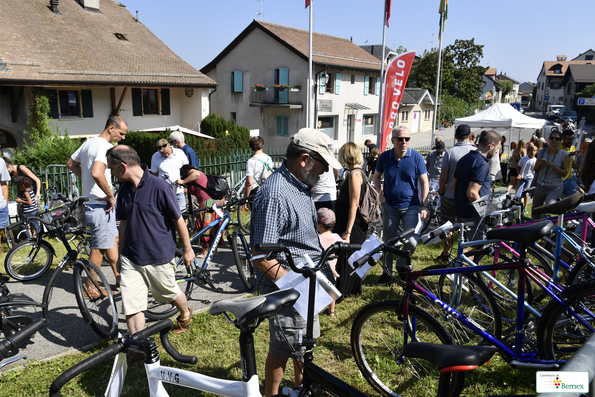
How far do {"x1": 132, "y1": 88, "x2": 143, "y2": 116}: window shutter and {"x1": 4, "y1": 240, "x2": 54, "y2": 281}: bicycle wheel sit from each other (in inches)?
712

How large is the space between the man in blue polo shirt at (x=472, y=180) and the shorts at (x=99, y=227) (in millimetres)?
4049

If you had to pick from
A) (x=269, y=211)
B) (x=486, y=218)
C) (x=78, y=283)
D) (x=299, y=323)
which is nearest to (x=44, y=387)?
(x=78, y=283)

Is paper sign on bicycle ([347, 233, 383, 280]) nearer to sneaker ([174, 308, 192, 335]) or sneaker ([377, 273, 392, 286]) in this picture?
sneaker ([174, 308, 192, 335])

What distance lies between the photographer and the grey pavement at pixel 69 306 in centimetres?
398

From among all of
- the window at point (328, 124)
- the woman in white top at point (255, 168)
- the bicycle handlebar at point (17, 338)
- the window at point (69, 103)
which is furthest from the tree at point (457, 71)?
the bicycle handlebar at point (17, 338)

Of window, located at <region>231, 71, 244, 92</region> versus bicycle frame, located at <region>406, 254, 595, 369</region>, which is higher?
window, located at <region>231, 71, 244, 92</region>

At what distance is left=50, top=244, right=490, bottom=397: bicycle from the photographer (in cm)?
179

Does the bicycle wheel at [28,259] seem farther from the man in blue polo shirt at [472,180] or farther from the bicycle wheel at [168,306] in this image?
the man in blue polo shirt at [472,180]

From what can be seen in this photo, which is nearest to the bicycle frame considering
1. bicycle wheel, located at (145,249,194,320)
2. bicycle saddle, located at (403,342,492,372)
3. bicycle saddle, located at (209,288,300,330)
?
bicycle saddle, located at (403,342,492,372)

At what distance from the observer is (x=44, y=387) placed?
3361mm

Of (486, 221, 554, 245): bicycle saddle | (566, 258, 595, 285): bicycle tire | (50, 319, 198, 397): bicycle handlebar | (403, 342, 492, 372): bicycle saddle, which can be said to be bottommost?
(566, 258, 595, 285): bicycle tire

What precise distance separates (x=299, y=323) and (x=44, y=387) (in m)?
2.29

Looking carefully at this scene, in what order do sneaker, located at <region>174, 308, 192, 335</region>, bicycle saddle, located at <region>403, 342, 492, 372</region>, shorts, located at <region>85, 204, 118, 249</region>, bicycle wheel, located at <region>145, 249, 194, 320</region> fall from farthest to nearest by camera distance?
shorts, located at <region>85, 204, 118, 249</region> < bicycle wheel, located at <region>145, 249, 194, 320</region> < sneaker, located at <region>174, 308, 192, 335</region> < bicycle saddle, located at <region>403, 342, 492, 372</region>

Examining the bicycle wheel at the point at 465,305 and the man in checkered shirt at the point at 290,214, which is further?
the bicycle wheel at the point at 465,305
